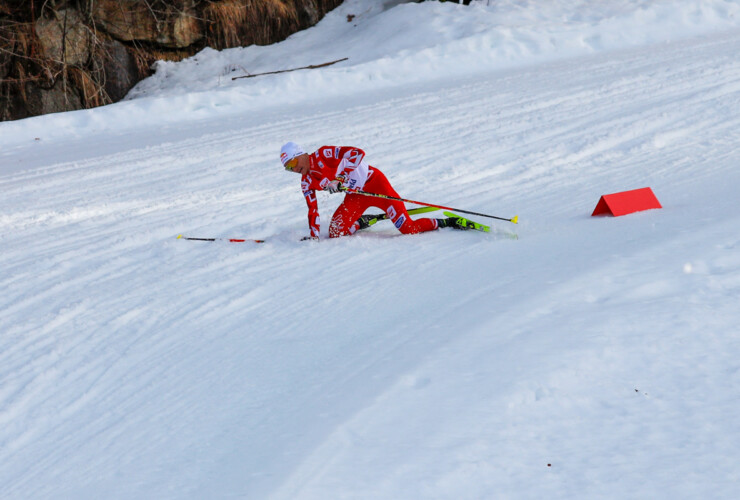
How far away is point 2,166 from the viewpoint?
9.52 meters

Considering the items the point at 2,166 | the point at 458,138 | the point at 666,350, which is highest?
the point at 2,166

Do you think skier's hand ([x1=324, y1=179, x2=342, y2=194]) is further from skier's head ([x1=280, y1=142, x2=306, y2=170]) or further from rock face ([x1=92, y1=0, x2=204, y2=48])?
rock face ([x1=92, y1=0, x2=204, y2=48])

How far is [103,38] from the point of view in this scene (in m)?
14.5

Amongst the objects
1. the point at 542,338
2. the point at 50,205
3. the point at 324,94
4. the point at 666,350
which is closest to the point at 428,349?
the point at 542,338

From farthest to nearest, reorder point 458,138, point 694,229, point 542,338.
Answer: point 458,138
point 694,229
point 542,338

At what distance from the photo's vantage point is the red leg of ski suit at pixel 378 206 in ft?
18.8

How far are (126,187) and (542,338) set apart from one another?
19.6 feet

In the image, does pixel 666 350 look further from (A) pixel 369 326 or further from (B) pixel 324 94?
(B) pixel 324 94

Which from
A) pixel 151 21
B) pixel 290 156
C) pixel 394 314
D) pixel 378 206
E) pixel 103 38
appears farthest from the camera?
pixel 151 21

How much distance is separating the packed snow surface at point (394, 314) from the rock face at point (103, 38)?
13.2ft

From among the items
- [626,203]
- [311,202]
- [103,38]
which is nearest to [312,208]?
[311,202]

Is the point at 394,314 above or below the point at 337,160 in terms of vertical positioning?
below

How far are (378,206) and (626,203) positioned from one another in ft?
6.23

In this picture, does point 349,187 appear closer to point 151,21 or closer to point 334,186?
point 334,186
